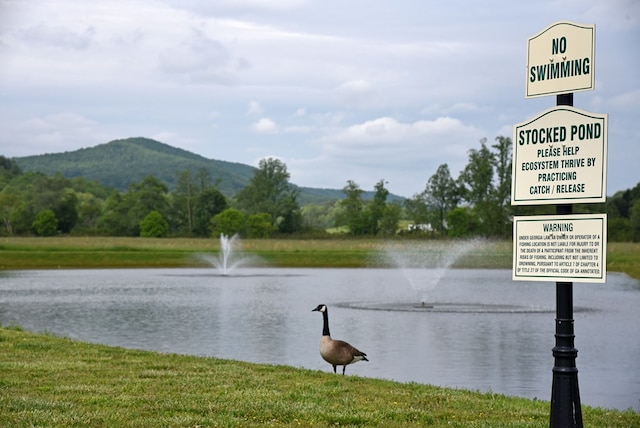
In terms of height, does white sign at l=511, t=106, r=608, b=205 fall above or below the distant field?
above

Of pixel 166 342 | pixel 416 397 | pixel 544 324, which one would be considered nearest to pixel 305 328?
pixel 166 342

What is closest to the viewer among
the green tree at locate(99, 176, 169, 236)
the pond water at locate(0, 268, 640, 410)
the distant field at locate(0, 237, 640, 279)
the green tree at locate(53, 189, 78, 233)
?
the pond water at locate(0, 268, 640, 410)

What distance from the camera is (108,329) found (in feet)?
95.5

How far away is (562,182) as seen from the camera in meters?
8.88

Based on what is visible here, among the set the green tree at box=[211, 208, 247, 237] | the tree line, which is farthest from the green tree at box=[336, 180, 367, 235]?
the green tree at box=[211, 208, 247, 237]

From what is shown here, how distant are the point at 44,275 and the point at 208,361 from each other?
165 ft

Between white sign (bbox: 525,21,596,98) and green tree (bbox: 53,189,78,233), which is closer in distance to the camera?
white sign (bbox: 525,21,596,98)

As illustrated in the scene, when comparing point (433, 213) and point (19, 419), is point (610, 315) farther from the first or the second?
point (433, 213)

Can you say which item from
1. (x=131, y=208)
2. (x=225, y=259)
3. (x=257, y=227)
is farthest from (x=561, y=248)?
→ (x=131, y=208)

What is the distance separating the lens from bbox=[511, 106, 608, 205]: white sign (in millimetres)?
8633

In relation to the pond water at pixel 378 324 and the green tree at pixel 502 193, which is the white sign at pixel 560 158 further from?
the green tree at pixel 502 193

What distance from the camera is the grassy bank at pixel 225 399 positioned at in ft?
34.5

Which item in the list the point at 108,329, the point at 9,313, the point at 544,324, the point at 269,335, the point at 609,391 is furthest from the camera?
the point at 9,313

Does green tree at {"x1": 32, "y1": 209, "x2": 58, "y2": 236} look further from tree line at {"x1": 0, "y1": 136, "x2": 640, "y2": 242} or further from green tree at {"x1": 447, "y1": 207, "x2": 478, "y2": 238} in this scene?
green tree at {"x1": 447, "y1": 207, "x2": 478, "y2": 238}
